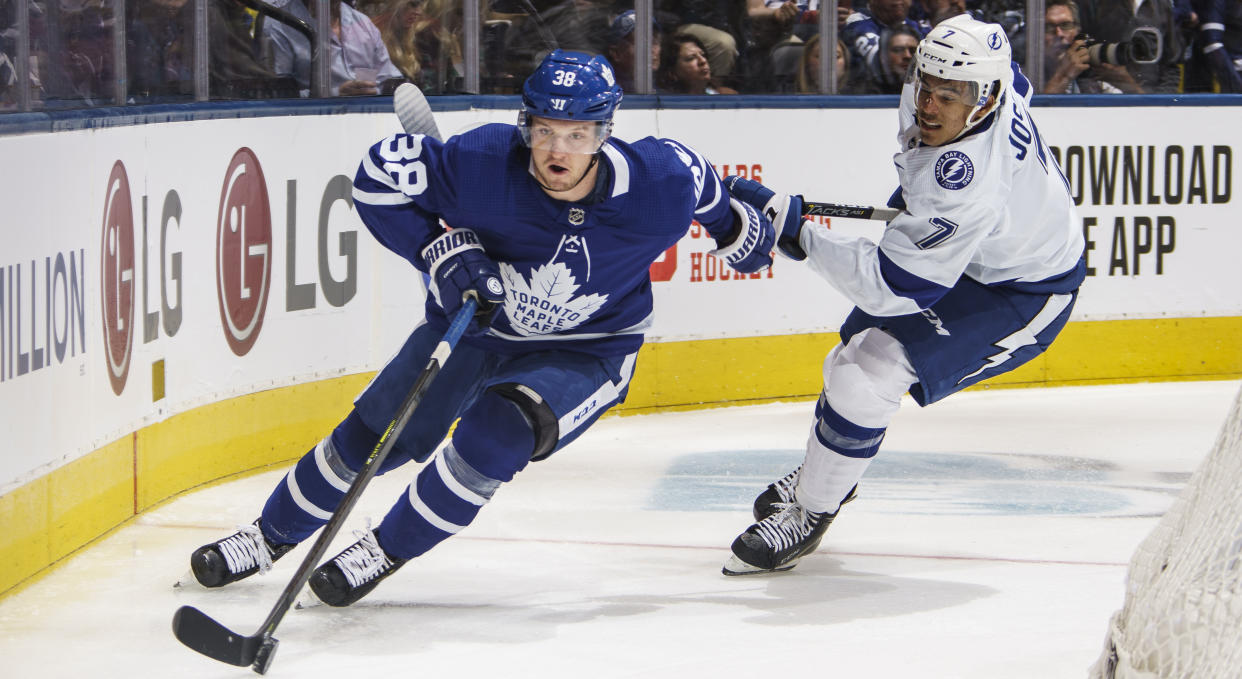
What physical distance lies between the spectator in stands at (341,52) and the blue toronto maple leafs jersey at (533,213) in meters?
1.61

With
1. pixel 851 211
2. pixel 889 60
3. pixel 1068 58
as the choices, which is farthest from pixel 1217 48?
pixel 851 211

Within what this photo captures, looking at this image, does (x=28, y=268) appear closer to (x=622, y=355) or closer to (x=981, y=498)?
(x=622, y=355)

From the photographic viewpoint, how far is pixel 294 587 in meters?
2.77

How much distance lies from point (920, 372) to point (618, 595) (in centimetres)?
81

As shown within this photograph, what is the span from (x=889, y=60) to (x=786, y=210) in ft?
8.08

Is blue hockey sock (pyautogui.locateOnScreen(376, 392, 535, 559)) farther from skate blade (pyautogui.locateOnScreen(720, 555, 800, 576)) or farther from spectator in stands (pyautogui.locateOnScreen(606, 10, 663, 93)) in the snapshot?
spectator in stands (pyautogui.locateOnScreen(606, 10, 663, 93))

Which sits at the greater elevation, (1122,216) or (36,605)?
(1122,216)

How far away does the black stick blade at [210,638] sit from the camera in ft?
8.75

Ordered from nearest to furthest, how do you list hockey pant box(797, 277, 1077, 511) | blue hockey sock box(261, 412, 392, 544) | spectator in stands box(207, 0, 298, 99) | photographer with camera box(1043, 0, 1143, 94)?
blue hockey sock box(261, 412, 392, 544) → hockey pant box(797, 277, 1077, 511) → spectator in stands box(207, 0, 298, 99) → photographer with camera box(1043, 0, 1143, 94)

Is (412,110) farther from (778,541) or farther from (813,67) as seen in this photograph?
(813,67)

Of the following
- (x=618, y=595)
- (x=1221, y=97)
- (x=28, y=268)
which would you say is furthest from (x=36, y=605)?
(x=1221, y=97)

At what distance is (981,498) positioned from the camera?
14.1 feet

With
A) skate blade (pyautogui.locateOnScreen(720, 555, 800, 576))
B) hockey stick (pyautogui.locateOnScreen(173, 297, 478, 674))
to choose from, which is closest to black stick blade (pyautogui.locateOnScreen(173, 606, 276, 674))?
hockey stick (pyautogui.locateOnScreen(173, 297, 478, 674))

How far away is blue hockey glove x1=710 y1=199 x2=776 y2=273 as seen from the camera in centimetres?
334
